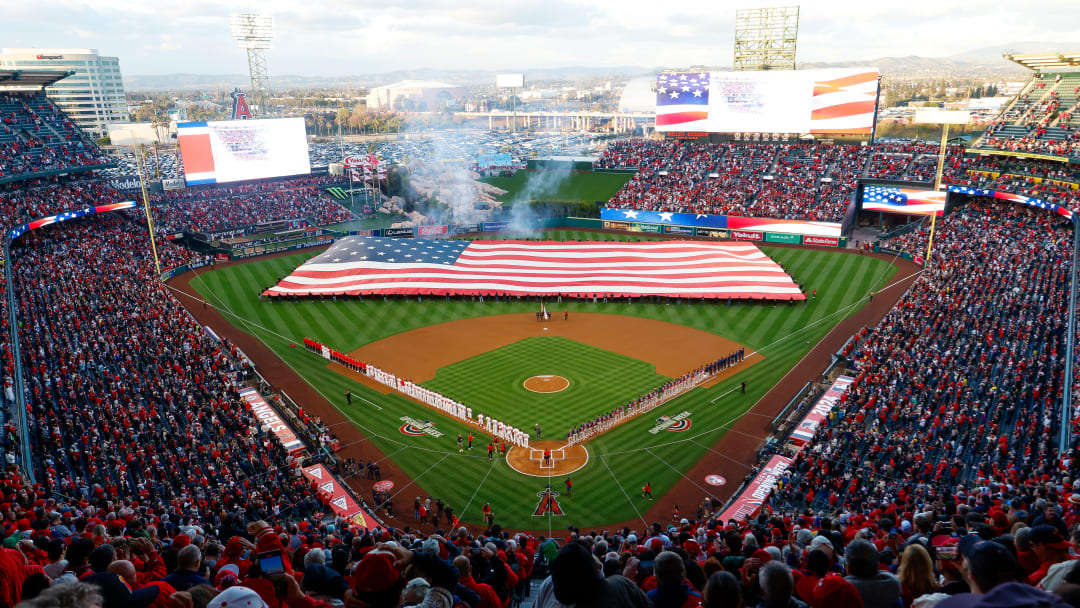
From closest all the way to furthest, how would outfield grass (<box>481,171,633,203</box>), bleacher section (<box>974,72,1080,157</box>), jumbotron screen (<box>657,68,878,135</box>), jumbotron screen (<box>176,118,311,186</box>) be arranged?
bleacher section (<box>974,72,1080,157</box>) < jumbotron screen (<box>657,68,878,135</box>) < jumbotron screen (<box>176,118,311,186</box>) < outfield grass (<box>481,171,633,203</box>)

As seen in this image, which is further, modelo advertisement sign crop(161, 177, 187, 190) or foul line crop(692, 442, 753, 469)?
modelo advertisement sign crop(161, 177, 187, 190)

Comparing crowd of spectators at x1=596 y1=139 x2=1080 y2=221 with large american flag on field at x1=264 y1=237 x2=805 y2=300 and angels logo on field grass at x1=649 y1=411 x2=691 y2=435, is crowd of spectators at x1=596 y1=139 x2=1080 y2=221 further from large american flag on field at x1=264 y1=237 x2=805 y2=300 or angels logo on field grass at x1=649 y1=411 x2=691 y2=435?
angels logo on field grass at x1=649 y1=411 x2=691 y2=435

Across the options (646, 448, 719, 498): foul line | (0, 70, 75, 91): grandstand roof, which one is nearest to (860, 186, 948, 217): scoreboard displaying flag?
(646, 448, 719, 498): foul line

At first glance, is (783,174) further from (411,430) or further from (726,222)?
(411,430)

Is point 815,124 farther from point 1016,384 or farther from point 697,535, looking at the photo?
point 697,535

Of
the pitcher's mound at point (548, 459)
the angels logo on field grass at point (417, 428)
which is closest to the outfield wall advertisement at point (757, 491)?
the pitcher's mound at point (548, 459)

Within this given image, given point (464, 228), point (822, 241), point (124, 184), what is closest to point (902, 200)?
point (822, 241)

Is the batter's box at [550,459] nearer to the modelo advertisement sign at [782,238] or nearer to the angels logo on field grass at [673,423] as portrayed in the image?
the angels logo on field grass at [673,423]
